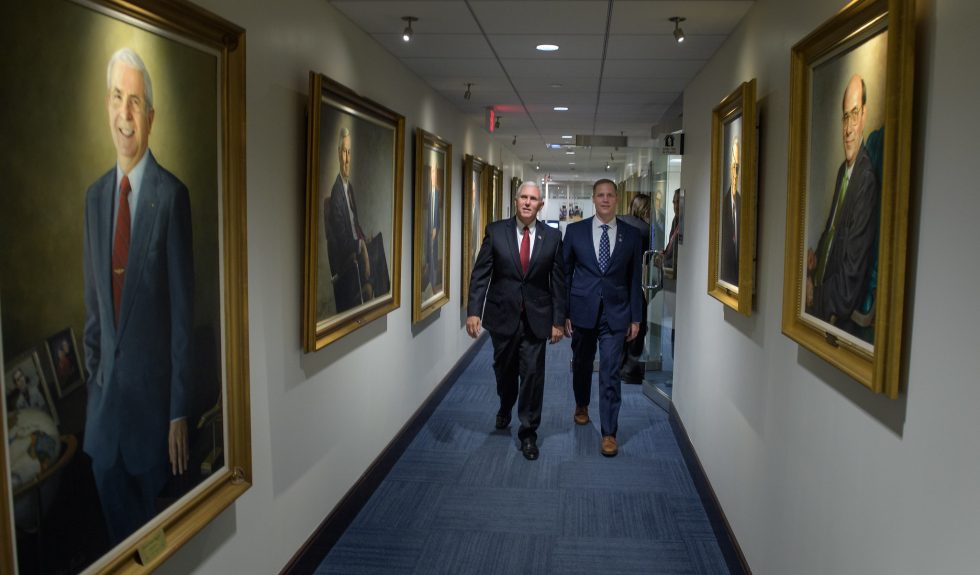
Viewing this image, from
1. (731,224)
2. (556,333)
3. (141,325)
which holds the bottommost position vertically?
(556,333)

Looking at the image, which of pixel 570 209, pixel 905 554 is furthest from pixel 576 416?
pixel 570 209

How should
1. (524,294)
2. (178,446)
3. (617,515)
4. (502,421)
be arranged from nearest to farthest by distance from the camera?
1. (178,446)
2. (617,515)
3. (524,294)
4. (502,421)

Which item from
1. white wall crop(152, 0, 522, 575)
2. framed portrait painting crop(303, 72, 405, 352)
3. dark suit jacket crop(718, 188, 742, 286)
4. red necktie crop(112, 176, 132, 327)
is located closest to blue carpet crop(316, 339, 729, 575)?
white wall crop(152, 0, 522, 575)

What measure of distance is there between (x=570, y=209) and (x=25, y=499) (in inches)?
845

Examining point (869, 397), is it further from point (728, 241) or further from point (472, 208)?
point (472, 208)

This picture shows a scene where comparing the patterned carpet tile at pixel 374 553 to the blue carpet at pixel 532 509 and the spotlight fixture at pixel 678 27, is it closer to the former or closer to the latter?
the blue carpet at pixel 532 509

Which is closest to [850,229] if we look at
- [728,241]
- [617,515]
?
[728,241]

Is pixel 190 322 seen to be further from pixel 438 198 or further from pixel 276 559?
pixel 438 198

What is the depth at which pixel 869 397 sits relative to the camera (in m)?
1.68

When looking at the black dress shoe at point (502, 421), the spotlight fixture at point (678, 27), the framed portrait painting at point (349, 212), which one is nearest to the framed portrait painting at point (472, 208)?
the black dress shoe at point (502, 421)

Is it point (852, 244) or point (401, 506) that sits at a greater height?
point (852, 244)

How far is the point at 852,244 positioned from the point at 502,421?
342cm

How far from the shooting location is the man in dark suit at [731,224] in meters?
3.09

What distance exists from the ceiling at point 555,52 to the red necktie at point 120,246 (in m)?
1.75
